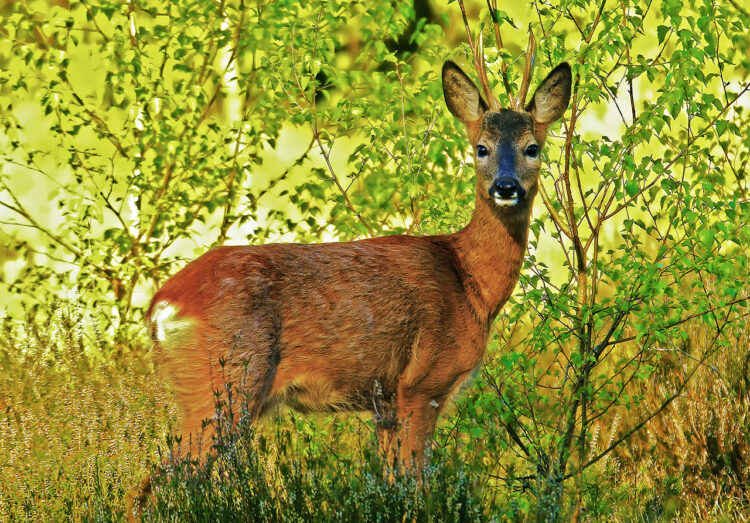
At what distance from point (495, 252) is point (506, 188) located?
50 centimetres

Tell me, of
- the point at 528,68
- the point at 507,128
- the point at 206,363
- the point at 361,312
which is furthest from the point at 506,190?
the point at 206,363

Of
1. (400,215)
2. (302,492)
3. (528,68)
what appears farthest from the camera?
(400,215)

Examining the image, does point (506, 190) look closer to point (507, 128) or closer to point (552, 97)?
point (507, 128)

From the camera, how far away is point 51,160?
8.50 metres

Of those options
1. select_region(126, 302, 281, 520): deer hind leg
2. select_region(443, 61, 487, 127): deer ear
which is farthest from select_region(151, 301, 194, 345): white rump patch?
select_region(443, 61, 487, 127): deer ear

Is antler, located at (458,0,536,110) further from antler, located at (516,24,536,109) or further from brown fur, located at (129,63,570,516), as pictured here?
brown fur, located at (129,63,570,516)

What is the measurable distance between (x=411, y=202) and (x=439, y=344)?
6.69 feet

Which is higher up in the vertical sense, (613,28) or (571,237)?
(613,28)

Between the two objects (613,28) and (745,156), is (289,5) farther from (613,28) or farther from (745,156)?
(745,156)

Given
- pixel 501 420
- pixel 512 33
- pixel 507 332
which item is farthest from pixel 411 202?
pixel 512 33

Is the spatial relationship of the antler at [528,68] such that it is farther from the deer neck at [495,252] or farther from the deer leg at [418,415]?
the deer leg at [418,415]

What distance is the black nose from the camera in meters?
5.14

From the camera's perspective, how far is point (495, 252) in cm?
554


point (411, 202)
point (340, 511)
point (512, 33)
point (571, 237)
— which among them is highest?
point (512, 33)
